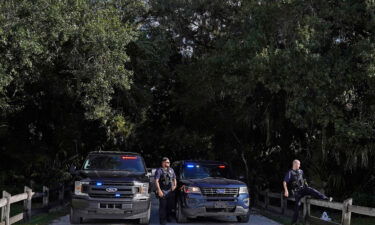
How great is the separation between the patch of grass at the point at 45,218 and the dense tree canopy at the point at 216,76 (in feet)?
11.8

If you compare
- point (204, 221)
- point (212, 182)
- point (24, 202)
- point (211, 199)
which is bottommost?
point (204, 221)

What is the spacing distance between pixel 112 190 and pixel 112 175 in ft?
2.18

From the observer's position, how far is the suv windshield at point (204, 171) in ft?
49.2

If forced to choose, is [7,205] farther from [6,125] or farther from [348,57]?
[6,125]

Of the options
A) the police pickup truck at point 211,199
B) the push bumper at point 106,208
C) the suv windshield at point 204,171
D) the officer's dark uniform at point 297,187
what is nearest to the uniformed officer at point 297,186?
the officer's dark uniform at point 297,187

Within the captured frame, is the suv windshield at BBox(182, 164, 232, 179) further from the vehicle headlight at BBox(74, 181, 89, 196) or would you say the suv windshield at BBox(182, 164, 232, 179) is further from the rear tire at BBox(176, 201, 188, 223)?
the vehicle headlight at BBox(74, 181, 89, 196)

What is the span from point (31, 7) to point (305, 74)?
27.1ft

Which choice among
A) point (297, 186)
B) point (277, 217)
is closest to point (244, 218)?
point (297, 186)

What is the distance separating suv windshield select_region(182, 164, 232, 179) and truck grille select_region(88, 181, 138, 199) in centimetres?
237

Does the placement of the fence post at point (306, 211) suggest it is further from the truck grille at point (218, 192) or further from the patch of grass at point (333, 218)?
the truck grille at point (218, 192)

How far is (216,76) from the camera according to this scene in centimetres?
2000

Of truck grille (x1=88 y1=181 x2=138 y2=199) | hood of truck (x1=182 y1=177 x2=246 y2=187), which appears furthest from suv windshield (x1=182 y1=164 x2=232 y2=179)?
truck grille (x1=88 y1=181 x2=138 y2=199)

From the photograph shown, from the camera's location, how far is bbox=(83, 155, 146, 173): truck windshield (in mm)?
14359

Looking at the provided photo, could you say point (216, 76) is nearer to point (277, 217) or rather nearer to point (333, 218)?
point (277, 217)
